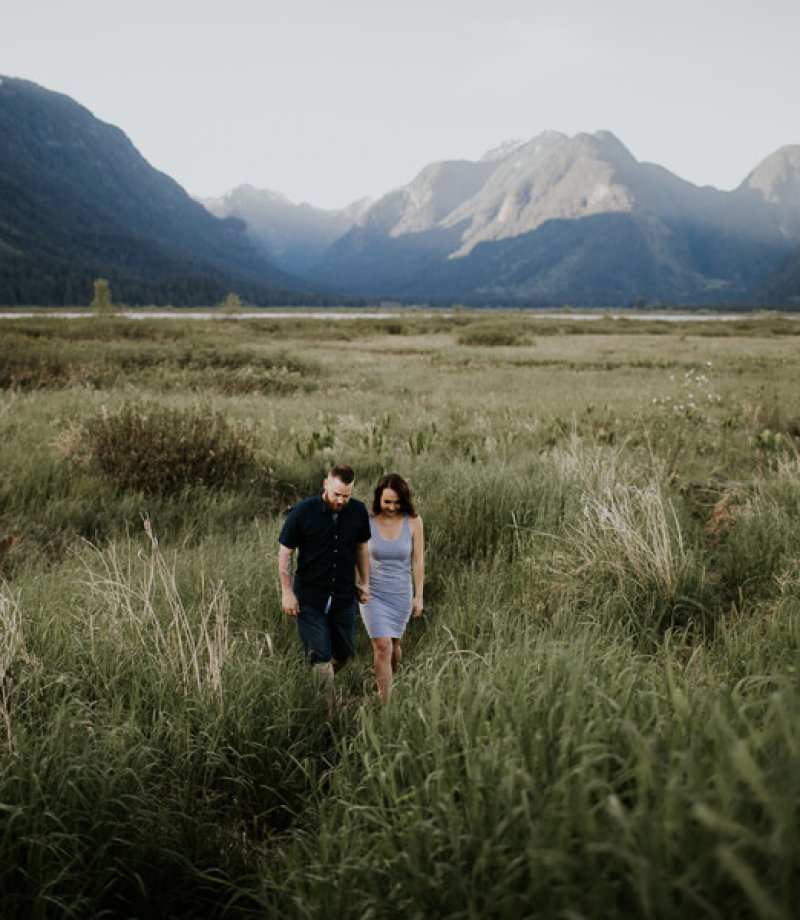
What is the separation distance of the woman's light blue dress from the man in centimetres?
12

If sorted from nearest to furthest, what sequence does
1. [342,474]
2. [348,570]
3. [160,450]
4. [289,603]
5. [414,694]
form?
[414,694]
[289,603]
[342,474]
[348,570]
[160,450]

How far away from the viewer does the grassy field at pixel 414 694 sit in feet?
4.93

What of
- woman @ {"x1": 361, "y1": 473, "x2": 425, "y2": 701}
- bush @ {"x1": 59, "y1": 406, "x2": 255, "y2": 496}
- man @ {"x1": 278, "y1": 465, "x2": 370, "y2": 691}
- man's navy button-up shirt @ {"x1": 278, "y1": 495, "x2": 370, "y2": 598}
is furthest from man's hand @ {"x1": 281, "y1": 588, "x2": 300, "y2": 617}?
bush @ {"x1": 59, "y1": 406, "x2": 255, "y2": 496}

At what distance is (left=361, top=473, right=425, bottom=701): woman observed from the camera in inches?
158

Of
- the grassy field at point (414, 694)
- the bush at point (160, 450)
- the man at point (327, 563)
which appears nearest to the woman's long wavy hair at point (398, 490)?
the man at point (327, 563)

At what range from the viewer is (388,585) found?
13.7 feet

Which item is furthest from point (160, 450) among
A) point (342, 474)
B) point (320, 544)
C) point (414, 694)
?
point (414, 694)

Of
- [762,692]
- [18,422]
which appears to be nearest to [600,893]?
[762,692]

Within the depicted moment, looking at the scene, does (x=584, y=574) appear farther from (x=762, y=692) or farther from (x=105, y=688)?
(x=105, y=688)

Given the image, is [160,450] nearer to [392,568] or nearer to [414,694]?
[392,568]

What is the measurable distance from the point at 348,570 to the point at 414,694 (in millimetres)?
1498

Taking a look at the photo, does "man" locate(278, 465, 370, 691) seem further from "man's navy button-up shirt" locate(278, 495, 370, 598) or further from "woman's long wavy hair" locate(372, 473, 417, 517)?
"woman's long wavy hair" locate(372, 473, 417, 517)

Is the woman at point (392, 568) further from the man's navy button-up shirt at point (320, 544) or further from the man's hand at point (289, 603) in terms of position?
the man's hand at point (289, 603)

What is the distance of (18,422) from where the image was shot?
9305mm
